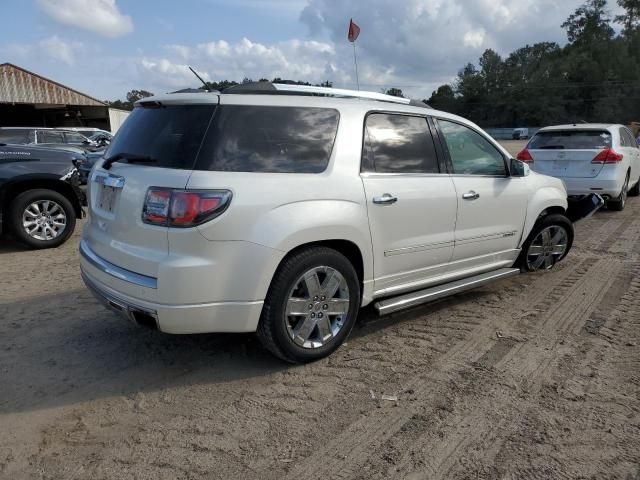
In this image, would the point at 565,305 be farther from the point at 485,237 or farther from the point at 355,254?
the point at 355,254

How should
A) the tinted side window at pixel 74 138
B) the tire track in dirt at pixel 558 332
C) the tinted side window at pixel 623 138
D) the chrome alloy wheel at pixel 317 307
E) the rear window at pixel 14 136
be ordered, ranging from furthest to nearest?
the tinted side window at pixel 74 138 → the rear window at pixel 14 136 → the tinted side window at pixel 623 138 → the chrome alloy wheel at pixel 317 307 → the tire track in dirt at pixel 558 332

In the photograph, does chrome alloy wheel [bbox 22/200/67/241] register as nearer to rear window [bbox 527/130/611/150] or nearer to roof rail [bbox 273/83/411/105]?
roof rail [bbox 273/83/411/105]

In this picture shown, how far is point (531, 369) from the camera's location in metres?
→ 3.49

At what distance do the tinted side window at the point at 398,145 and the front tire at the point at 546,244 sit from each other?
1872 mm

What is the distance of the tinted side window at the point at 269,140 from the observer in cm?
312

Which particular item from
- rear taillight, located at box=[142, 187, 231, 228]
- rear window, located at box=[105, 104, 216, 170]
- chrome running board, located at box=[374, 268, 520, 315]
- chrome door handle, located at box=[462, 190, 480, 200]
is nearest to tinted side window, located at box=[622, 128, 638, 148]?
chrome running board, located at box=[374, 268, 520, 315]

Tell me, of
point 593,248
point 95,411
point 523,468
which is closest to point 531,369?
point 523,468

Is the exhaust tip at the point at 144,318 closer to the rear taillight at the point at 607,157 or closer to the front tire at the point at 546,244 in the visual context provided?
the front tire at the point at 546,244

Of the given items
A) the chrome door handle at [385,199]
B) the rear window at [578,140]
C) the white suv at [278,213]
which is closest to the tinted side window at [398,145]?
the white suv at [278,213]

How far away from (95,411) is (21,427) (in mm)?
378

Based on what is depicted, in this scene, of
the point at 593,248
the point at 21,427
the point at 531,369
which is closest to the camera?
the point at 21,427

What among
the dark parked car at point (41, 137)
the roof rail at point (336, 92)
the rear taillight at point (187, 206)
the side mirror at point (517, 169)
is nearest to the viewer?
the rear taillight at point (187, 206)

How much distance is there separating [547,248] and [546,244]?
0.06 metres

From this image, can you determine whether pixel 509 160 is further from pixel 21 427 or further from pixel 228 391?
pixel 21 427
